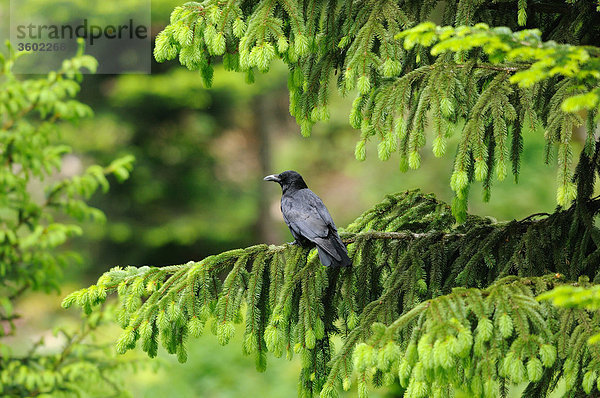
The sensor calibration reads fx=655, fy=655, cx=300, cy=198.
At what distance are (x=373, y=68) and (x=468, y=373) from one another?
137cm

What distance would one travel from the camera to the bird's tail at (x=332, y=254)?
309 cm

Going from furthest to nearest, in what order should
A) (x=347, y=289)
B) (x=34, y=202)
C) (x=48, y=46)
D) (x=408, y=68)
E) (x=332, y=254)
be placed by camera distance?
(x=48, y=46) < (x=34, y=202) < (x=408, y=68) < (x=347, y=289) < (x=332, y=254)

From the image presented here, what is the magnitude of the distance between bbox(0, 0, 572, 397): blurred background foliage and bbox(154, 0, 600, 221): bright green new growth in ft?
26.4

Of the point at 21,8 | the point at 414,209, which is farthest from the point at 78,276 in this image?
the point at 414,209

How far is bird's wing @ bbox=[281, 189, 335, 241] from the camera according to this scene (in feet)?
11.1

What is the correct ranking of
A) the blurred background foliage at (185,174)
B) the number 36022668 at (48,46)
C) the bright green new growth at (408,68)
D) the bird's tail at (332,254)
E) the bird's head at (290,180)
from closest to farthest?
the bright green new growth at (408,68), the bird's tail at (332,254), the bird's head at (290,180), the number 36022668 at (48,46), the blurred background foliage at (185,174)

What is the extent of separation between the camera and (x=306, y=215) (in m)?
3.63

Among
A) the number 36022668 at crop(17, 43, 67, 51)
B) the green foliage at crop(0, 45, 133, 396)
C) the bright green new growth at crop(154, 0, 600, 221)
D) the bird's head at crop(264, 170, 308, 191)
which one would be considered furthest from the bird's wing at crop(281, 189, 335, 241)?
the number 36022668 at crop(17, 43, 67, 51)

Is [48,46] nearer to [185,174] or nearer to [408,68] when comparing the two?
[185,174]

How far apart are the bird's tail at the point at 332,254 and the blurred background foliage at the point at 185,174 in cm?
816

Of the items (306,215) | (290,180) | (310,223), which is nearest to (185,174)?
(290,180)

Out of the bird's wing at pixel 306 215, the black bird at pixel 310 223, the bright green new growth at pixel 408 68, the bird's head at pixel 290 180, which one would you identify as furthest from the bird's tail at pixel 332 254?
the bird's head at pixel 290 180

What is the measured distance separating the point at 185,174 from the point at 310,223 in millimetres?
10202

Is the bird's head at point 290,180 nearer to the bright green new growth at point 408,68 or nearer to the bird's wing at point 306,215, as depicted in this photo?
the bird's wing at point 306,215
